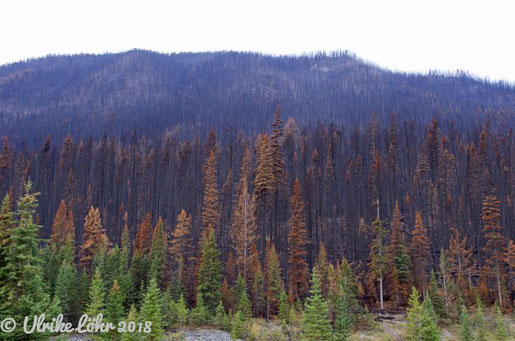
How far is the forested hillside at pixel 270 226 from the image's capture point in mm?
46781

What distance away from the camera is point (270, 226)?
2899 inches

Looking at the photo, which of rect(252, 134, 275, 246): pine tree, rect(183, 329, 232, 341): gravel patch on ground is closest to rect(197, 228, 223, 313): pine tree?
rect(183, 329, 232, 341): gravel patch on ground

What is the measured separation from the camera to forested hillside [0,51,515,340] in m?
→ 46.8

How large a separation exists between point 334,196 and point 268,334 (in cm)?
5743

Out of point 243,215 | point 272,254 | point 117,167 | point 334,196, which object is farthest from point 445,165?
point 117,167

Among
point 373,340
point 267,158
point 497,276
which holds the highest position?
point 267,158

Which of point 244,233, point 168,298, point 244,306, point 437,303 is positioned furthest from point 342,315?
point 244,233

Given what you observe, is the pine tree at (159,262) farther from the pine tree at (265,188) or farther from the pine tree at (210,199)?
the pine tree at (265,188)

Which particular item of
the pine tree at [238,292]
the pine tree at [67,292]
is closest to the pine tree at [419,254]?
the pine tree at [238,292]

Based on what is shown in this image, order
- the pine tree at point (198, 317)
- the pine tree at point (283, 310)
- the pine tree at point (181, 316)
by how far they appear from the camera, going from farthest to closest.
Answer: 1. the pine tree at point (283, 310)
2. the pine tree at point (198, 317)
3. the pine tree at point (181, 316)

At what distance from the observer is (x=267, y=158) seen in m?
75.8

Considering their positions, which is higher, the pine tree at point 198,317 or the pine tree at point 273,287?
the pine tree at point 273,287

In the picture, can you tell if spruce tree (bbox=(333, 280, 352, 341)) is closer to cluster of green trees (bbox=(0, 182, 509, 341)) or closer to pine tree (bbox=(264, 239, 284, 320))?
cluster of green trees (bbox=(0, 182, 509, 341))

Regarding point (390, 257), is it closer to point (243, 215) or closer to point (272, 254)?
point (272, 254)
